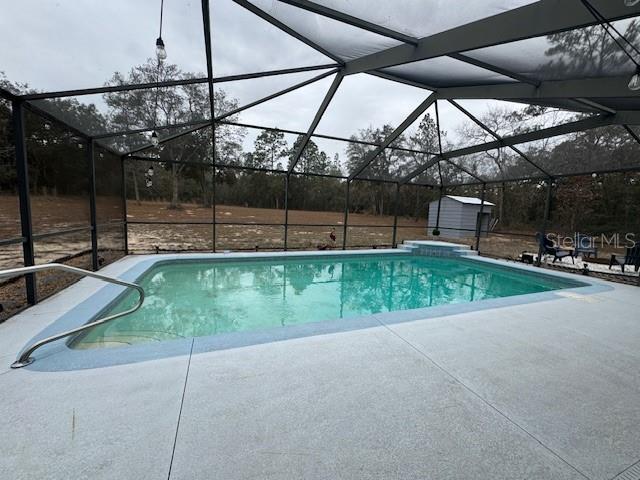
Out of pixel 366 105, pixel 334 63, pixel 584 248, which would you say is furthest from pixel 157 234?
pixel 584 248

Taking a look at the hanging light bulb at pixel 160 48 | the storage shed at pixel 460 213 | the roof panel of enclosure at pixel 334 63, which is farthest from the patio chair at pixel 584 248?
the hanging light bulb at pixel 160 48

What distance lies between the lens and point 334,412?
1.78 metres

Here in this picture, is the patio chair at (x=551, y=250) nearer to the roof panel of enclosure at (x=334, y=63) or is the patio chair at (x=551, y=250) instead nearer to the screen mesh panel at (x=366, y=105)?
the roof panel of enclosure at (x=334, y=63)

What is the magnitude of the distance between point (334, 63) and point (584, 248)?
30.9ft

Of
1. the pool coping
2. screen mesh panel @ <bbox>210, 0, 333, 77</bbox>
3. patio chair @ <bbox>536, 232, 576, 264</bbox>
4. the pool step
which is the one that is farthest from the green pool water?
screen mesh panel @ <bbox>210, 0, 333, 77</bbox>

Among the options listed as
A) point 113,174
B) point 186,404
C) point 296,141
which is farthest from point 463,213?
point 186,404

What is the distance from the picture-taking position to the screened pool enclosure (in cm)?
294

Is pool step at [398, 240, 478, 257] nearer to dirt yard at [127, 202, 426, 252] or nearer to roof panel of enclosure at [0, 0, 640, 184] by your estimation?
dirt yard at [127, 202, 426, 252]

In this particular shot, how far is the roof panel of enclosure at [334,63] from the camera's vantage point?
9.12 feet

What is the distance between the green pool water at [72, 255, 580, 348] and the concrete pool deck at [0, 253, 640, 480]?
108 cm

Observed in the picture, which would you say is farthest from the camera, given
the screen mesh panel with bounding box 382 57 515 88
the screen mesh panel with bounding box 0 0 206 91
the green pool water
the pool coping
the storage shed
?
the storage shed

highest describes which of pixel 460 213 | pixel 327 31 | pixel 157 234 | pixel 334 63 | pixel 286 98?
pixel 334 63

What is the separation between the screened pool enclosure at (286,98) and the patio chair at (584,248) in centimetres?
283

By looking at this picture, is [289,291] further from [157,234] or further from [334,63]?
[157,234]
